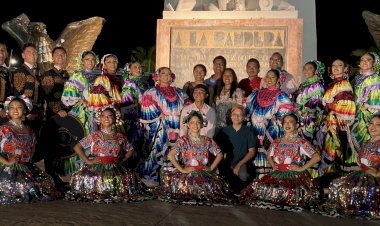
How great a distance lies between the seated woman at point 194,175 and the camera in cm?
582

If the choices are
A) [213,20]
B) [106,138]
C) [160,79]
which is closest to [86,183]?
[106,138]

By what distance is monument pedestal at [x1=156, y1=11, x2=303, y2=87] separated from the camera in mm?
8859

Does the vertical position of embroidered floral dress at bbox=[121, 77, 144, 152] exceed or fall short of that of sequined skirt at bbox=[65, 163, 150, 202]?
it exceeds it

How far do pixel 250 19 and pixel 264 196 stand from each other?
13.2 ft

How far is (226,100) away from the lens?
24.2ft

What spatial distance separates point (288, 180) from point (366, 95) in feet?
6.03

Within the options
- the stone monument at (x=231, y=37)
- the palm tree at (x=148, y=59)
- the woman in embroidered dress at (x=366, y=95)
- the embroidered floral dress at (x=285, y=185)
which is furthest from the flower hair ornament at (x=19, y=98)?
the palm tree at (x=148, y=59)

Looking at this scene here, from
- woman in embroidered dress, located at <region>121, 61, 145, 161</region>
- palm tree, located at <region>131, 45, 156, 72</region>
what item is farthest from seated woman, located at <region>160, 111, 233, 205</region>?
palm tree, located at <region>131, 45, 156, 72</region>

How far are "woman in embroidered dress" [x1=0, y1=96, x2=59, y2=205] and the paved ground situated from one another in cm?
19

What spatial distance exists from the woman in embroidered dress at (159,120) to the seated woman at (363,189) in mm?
2350

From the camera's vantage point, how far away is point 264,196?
582 centimetres

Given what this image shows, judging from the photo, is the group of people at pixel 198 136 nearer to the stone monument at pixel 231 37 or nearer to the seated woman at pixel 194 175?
the seated woman at pixel 194 175

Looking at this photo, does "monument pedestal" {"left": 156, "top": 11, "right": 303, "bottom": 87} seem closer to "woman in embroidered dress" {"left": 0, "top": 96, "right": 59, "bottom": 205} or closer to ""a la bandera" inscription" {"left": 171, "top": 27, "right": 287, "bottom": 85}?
""a la bandera" inscription" {"left": 171, "top": 27, "right": 287, "bottom": 85}

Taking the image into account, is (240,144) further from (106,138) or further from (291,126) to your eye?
(106,138)
